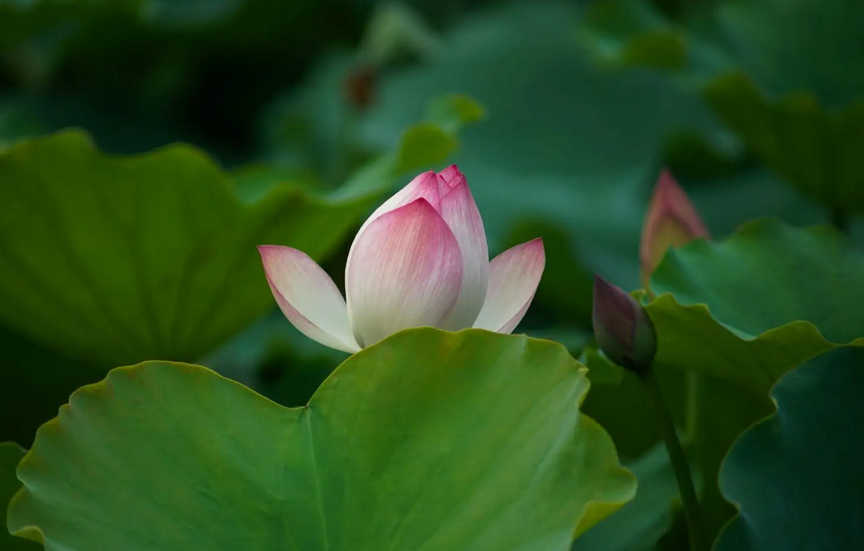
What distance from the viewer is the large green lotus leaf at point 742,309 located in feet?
2.05

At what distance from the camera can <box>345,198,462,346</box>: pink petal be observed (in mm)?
512

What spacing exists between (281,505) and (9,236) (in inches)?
17.9

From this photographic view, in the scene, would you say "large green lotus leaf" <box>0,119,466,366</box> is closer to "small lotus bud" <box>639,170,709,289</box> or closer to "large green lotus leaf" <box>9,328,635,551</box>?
"small lotus bud" <box>639,170,709,289</box>

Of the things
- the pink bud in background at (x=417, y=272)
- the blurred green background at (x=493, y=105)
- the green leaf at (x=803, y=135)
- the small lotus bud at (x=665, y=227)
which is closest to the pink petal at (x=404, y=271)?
the pink bud in background at (x=417, y=272)

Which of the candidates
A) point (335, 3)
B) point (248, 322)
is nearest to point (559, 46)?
point (335, 3)

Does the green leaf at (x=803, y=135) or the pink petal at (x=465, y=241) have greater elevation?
the pink petal at (x=465, y=241)

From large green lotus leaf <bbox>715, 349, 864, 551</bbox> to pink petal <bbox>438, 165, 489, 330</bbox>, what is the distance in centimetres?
15

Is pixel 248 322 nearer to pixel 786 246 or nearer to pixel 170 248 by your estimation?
pixel 170 248

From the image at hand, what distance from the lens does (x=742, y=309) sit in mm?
688

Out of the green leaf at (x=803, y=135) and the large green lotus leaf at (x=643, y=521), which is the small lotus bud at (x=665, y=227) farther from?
the green leaf at (x=803, y=135)

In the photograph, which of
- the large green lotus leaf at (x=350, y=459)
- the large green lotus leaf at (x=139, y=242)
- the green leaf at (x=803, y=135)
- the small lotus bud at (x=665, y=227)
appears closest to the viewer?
the large green lotus leaf at (x=350, y=459)

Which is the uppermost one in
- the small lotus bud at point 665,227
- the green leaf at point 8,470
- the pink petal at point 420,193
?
the pink petal at point 420,193

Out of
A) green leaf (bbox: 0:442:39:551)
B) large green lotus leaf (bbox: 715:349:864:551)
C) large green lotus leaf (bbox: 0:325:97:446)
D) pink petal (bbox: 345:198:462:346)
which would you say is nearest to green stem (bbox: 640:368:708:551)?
large green lotus leaf (bbox: 715:349:864:551)

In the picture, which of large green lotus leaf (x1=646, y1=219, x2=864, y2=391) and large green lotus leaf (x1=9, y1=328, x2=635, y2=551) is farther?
large green lotus leaf (x1=646, y1=219, x2=864, y2=391)
